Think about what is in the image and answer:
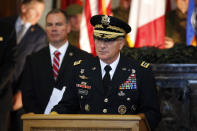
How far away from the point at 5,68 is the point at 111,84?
6.85 feet

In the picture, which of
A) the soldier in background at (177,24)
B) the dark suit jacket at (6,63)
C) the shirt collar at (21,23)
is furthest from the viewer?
the shirt collar at (21,23)

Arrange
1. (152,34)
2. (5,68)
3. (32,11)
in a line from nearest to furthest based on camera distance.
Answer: (5,68) < (152,34) < (32,11)

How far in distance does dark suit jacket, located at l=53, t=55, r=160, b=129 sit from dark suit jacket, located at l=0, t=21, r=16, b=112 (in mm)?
1822

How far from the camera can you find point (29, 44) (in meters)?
6.27

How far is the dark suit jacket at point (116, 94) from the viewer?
3309 millimetres

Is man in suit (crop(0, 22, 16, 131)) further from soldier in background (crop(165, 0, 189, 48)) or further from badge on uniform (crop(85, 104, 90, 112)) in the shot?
soldier in background (crop(165, 0, 189, 48))

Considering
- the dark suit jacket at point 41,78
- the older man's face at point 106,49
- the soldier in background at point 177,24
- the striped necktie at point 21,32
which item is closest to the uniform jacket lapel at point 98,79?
the older man's face at point 106,49

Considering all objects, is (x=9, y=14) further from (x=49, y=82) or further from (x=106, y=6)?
(x=49, y=82)

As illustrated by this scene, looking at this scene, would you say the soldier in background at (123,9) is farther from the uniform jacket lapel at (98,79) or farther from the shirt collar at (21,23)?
the uniform jacket lapel at (98,79)

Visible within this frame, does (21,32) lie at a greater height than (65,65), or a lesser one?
greater

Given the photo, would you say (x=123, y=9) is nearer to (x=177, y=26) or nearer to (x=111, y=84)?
(x=177, y=26)

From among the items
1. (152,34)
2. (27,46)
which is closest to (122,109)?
(152,34)

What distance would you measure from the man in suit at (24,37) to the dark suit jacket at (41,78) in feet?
5.30

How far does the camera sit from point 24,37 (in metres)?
6.32
